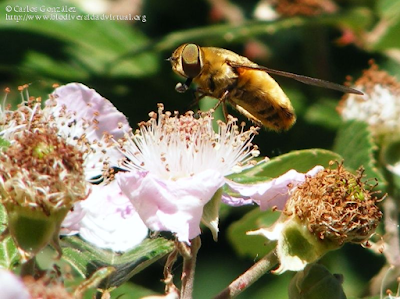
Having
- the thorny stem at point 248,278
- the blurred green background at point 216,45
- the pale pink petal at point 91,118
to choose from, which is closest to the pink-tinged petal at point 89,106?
the pale pink petal at point 91,118

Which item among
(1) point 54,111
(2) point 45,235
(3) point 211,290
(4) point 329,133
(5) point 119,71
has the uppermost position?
(1) point 54,111

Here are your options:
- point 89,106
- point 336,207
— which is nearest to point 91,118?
point 89,106

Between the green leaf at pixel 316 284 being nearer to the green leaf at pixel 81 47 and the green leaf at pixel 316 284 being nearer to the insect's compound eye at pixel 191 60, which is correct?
the insect's compound eye at pixel 191 60

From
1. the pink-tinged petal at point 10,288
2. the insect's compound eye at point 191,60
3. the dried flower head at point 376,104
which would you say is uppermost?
the pink-tinged petal at point 10,288

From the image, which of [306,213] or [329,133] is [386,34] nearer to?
[329,133]

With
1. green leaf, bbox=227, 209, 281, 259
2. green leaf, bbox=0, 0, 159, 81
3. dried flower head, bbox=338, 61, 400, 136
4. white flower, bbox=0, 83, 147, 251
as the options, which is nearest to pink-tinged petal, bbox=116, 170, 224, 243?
white flower, bbox=0, 83, 147, 251

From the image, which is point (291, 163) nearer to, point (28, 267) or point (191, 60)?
point (191, 60)

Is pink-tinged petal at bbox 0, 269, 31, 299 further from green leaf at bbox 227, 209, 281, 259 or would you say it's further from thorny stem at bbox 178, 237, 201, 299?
green leaf at bbox 227, 209, 281, 259

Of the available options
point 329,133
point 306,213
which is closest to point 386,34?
point 329,133
